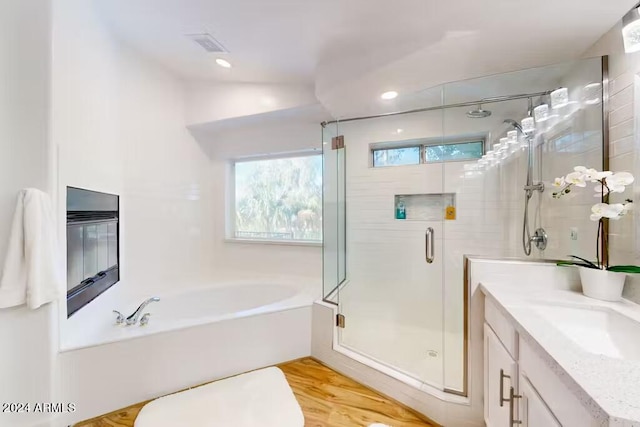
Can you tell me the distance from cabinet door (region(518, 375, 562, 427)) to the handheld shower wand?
1.00 metres

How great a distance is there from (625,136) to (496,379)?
129 cm

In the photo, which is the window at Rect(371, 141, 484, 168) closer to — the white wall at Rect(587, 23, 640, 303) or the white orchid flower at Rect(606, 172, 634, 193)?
the white wall at Rect(587, 23, 640, 303)

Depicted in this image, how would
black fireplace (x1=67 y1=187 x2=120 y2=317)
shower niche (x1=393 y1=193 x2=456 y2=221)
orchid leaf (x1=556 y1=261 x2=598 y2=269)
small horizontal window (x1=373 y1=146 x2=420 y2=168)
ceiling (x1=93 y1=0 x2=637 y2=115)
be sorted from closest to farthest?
orchid leaf (x1=556 y1=261 x2=598 y2=269)
ceiling (x1=93 y1=0 x2=637 y2=115)
black fireplace (x1=67 y1=187 x2=120 y2=317)
shower niche (x1=393 y1=193 x2=456 y2=221)
small horizontal window (x1=373 y1=146 x2=420 y2=168)

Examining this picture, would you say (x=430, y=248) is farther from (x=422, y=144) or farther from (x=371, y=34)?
(x=371, y=34)

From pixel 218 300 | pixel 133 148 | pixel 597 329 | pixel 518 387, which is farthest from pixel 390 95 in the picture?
pixel 218 300

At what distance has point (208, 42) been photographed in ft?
7.39

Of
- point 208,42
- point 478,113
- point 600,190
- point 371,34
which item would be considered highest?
point 208,42

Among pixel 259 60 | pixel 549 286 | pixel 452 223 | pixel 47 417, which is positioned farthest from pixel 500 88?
pixel 47 417

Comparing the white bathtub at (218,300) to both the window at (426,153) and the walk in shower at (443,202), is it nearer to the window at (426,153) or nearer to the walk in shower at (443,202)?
the walk in shower at (443,202)

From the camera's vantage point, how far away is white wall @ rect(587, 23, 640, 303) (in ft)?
4.08

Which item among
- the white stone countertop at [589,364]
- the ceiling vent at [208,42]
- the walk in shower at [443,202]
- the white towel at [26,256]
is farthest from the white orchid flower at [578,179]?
the white towel at [26,256]

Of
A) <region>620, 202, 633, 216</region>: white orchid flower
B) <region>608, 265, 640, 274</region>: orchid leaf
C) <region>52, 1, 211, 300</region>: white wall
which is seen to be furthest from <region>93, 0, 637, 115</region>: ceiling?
<region>608, 265, 640, 274</region>: orchid leaf

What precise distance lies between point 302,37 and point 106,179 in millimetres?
1915

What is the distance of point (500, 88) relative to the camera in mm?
1994
